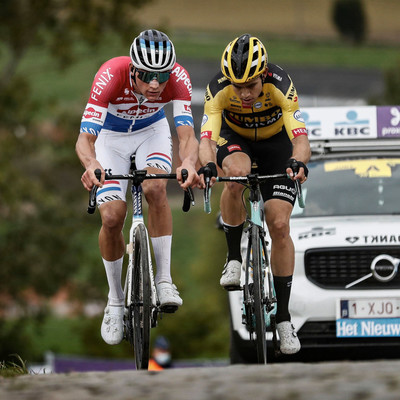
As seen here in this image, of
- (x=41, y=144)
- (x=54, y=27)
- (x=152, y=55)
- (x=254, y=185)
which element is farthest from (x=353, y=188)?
(x=54, y=27)

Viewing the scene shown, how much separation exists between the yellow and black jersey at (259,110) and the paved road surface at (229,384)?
9.28 ft

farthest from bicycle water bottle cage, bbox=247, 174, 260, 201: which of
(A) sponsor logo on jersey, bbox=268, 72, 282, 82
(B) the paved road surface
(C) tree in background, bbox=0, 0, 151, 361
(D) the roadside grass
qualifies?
(C) tree in background, bbox=0, 0, 151, 361

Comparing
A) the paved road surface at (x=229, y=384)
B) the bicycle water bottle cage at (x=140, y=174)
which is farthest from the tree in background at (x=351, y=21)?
the paved road surface at (x=229, y=384)

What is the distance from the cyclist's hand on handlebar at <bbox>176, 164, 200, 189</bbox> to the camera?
25.3ft

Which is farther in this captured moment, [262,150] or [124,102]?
[262,150]

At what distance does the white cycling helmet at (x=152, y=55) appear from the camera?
786 cm

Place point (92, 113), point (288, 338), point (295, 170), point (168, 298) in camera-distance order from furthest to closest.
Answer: point (288, 338) → point (168, 298) → point (92, 113) → point (295, 170)

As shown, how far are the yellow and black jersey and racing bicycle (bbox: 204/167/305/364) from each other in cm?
48

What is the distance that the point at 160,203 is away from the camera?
8281 millimetres

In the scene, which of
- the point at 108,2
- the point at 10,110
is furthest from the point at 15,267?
the point at 108,2

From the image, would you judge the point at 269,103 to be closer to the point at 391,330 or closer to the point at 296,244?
the point at 296,244

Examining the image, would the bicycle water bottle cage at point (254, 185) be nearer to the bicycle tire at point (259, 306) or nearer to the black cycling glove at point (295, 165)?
the black cycling glove at point (295, 165)

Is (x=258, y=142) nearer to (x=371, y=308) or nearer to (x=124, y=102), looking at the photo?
(x=124, y=102)

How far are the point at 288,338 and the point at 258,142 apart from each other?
5.52 feet
